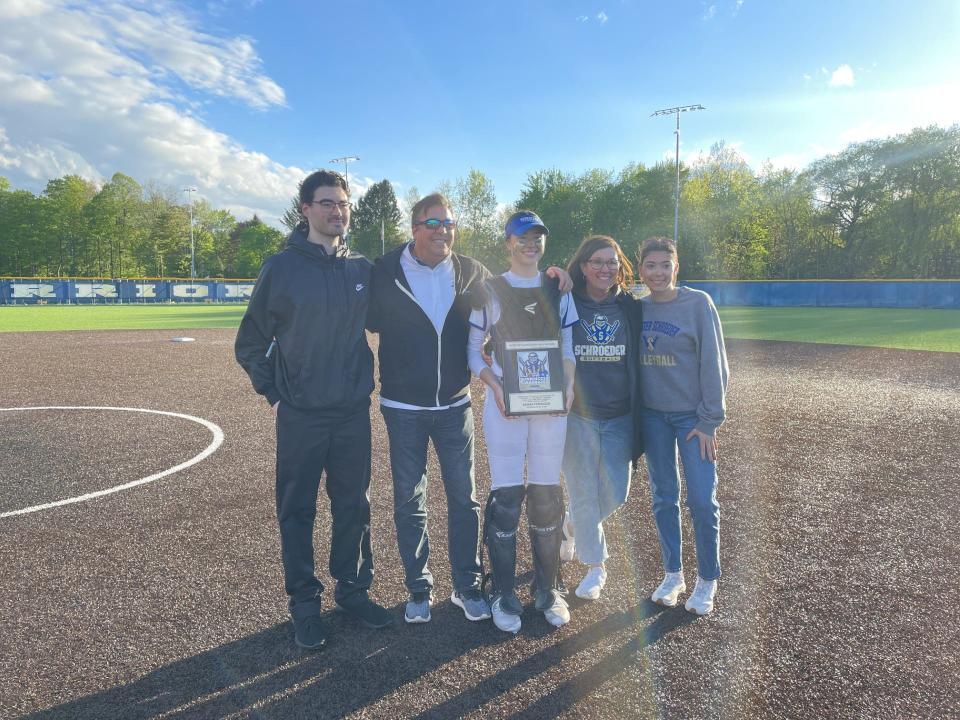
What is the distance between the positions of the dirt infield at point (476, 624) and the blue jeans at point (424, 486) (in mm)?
336

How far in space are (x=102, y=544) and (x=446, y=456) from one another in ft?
9.66

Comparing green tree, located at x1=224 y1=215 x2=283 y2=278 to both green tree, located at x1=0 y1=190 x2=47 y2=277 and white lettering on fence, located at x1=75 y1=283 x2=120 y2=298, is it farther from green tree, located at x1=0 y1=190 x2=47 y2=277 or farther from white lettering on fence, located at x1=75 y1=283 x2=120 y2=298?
white lettering on fence, located at x1=75 y1=283 x2=120 y2=298

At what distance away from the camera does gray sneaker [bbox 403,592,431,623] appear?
11.6 feet

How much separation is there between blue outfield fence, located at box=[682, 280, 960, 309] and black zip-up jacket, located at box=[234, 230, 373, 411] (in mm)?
35723

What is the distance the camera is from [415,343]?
3494 mm

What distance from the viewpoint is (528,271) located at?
350 cm

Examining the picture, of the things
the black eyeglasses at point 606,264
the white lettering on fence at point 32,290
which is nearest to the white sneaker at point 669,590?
the black eyeglasses at point 606,264

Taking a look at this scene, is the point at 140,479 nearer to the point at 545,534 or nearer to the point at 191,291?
the point at 545,534

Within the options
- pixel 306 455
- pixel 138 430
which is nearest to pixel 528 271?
pixel 306 455

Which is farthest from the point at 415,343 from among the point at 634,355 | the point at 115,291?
the point at 115,291

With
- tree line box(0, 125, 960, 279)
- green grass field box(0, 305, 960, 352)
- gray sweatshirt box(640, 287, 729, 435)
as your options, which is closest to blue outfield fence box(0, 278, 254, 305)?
green grass field box(0, 305, 960, 352)

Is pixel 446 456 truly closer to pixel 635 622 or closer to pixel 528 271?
pixel 528 271

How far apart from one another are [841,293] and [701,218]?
30.3 metres

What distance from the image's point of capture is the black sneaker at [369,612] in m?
3.51
